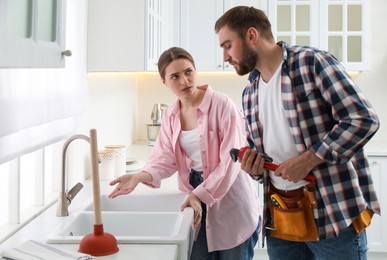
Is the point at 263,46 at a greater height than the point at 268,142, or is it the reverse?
the point at 263,46

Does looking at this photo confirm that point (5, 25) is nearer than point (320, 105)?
Yes

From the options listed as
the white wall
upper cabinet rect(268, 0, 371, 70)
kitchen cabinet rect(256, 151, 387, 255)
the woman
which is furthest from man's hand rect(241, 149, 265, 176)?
upper cabinet rect(268, 0, 371, 70)

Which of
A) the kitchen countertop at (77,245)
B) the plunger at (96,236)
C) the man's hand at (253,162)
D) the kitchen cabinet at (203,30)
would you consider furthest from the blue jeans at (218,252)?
the kitchen cabinet at (203,30)

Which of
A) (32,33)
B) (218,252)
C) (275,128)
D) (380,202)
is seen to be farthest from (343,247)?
(380,202)

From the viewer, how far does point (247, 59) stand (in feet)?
5.53

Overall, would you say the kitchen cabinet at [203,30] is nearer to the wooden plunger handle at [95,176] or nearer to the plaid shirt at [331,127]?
the plaid shirt at [331,127]

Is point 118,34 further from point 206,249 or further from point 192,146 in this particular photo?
point 206,249

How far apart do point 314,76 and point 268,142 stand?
0.29m

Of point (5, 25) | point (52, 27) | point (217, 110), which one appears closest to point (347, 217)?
point (217, 110)

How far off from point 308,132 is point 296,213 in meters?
0.27

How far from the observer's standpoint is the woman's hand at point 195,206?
1.80 metres

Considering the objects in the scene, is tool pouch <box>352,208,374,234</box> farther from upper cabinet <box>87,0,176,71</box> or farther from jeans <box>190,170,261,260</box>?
upper cabinet <box>87,0,176,71</box>

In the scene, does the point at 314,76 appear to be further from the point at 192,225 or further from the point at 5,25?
the point at 5,25

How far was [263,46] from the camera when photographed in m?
1.70
